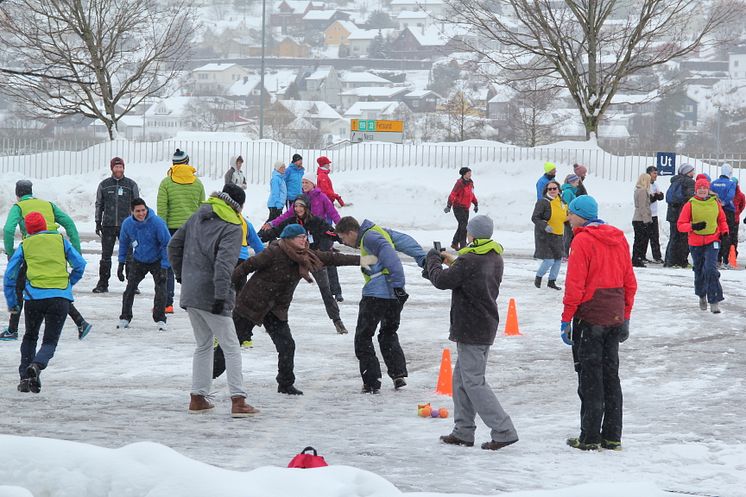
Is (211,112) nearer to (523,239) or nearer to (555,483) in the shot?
(523,239)

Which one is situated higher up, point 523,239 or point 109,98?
point 109,98

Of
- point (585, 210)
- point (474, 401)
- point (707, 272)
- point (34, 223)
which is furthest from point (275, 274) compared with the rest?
point (707, 272)

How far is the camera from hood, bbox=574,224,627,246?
8.12 m

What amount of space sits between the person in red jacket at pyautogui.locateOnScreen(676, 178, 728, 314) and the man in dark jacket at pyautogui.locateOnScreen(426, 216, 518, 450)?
6371 millimetres

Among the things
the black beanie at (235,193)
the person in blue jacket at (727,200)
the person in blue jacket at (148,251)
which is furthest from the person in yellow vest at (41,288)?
the person in blue jacket at (727,200)

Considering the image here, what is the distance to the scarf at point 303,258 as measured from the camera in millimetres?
9680

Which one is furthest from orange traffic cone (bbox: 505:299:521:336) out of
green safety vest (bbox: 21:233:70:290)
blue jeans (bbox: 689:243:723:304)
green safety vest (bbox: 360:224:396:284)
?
green safety vest (bbox: 21:233:70:290)

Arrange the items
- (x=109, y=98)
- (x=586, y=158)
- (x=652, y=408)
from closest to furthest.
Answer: (x=652, y=408)
(x=586, y=158)
(x=109, y=98)

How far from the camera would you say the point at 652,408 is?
31.6ft

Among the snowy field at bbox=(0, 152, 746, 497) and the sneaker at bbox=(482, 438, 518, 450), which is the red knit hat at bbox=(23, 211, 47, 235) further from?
the sneaker at bbox=(482, 438, 518, 450)

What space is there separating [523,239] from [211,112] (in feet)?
432

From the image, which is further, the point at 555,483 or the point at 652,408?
the point at 652,408

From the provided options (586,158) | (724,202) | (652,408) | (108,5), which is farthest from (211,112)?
(652,408)

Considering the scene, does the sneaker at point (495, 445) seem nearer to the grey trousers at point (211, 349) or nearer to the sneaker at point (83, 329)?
the grey trousers at point (211, 349)
